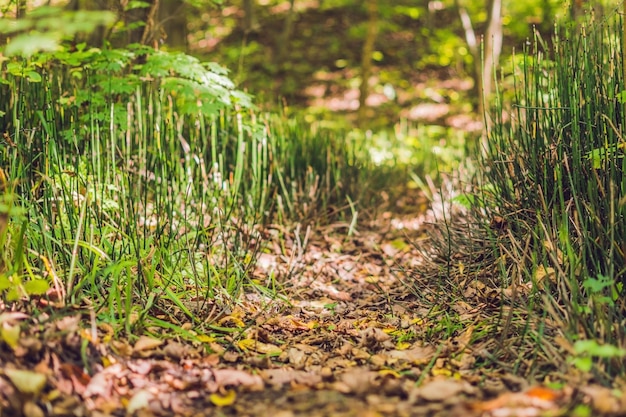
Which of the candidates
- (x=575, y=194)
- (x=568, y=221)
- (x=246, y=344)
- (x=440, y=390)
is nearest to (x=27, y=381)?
Answer: (x=246, y=344)

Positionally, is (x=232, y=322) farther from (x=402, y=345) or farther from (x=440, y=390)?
(x=440, y=390)

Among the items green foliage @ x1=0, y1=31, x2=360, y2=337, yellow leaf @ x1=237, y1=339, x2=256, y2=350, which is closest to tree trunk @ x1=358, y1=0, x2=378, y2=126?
green foliage @ x1=0, y1=31, x2=360, y2=337

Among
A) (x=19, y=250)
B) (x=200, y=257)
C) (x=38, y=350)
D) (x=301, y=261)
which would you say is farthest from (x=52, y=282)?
(x=301, y=261)

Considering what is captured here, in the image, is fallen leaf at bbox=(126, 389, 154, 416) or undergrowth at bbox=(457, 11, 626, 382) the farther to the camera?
undergrowth at bbox=(457, 11, 626, 382)

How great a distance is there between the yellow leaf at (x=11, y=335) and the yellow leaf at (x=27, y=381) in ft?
0.29

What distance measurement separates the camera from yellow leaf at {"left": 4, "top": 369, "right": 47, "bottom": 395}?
120 centimetres

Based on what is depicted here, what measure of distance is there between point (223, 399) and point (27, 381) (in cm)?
44

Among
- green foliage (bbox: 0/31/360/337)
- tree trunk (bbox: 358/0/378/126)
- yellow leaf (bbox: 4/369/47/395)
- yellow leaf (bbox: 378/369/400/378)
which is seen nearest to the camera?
yellow leaf (bbox: 4/369/47/395)

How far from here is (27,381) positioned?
3.97 feet

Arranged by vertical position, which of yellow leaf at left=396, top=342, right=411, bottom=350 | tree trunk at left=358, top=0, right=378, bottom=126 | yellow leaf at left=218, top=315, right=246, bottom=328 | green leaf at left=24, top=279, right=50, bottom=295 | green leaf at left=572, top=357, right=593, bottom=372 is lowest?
yellow leaf at left=396, top=342, right=411, bottom=350

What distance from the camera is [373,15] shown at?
609cm

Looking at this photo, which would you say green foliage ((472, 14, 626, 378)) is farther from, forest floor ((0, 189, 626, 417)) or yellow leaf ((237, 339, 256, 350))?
yellow leaf ((237, 339, 256, 350))

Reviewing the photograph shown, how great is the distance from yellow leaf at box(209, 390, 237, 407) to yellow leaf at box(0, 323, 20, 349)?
47cm

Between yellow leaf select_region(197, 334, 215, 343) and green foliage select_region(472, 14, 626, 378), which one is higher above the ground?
green foliage select_region(472, 14, 626, 378)
